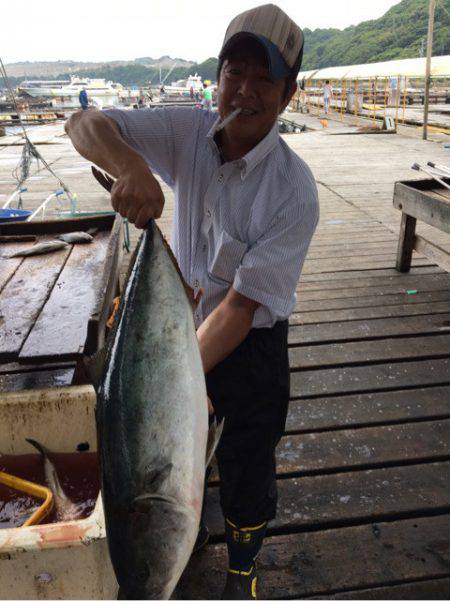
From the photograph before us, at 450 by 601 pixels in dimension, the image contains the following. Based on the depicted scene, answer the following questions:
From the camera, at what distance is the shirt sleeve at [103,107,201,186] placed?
5.92 ft

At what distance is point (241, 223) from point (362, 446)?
1595mm

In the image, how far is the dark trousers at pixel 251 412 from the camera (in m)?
1.88

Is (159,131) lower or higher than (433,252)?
higher

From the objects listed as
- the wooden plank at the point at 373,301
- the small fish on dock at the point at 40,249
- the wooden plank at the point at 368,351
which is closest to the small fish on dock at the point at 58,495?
the wooden plank at the point at 368,351

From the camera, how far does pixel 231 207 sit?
5.85 feet

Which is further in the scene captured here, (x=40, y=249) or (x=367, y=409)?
(x=40, y=249)

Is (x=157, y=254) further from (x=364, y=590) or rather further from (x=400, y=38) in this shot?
(x=400, y=38)

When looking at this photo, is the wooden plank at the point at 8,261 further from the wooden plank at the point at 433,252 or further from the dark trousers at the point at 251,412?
the wooden plank at the point at 433,252

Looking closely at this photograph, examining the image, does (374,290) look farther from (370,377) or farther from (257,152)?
(257,152)

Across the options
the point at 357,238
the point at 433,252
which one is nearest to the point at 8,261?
the point at 433,252

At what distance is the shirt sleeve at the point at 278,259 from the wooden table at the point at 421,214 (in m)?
2.87

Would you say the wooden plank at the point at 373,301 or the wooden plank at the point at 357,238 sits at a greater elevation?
the wooden plank at the point at 357,238

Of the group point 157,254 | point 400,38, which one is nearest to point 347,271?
point 157,254

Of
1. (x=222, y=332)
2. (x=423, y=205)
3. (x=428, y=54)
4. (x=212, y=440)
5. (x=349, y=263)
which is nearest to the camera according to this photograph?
(x=212, y=440)
